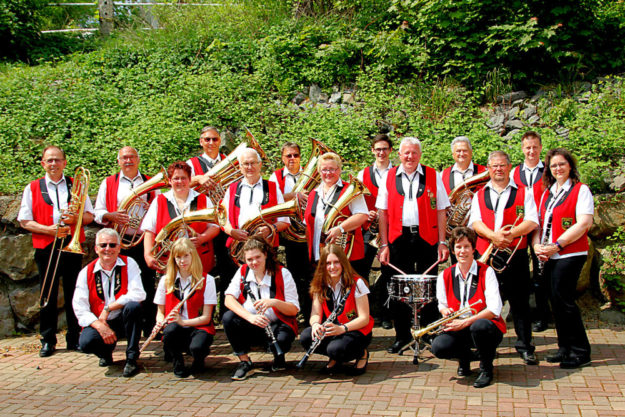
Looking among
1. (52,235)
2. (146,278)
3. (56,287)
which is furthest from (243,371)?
(52,235)

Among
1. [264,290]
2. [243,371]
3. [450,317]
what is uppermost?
[264,290]

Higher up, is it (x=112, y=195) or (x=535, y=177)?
(x=112, y=195)

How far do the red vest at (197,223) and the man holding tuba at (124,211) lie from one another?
363mm

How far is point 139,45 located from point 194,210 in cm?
722

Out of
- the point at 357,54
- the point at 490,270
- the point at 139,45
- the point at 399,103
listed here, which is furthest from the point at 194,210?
the point at 139,45

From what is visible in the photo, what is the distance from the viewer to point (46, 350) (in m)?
5.65

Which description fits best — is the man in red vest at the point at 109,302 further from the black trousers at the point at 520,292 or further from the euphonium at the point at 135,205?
the black trousers at the point at 520,292

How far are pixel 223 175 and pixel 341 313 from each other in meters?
2.00

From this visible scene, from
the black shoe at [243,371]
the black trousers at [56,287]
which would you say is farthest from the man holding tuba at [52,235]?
the black shoe at [243,371]

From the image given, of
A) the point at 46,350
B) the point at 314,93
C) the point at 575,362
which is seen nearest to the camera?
the point at 575,362

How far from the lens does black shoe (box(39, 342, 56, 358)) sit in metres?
5.64

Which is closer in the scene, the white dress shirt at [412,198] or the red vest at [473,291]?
the red vest at [473,291]

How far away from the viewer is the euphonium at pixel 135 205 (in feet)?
18.8

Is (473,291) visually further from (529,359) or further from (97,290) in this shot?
(97,290)
